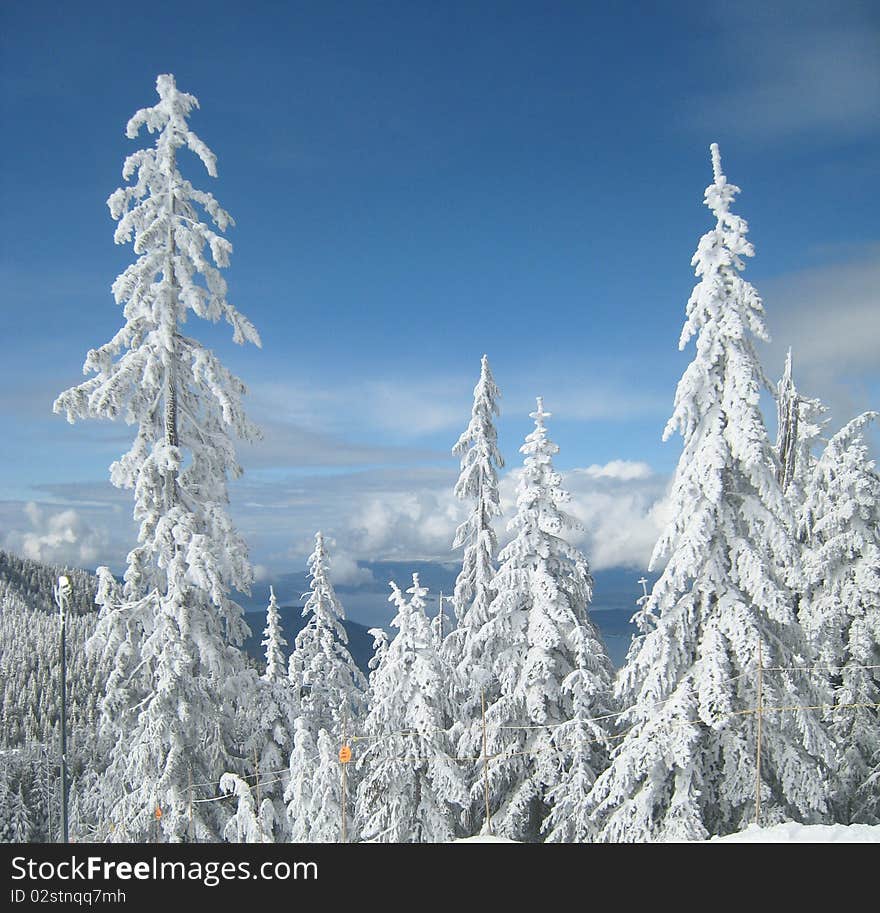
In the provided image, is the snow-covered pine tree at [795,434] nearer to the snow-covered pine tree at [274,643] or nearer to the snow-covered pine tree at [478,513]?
the snow-covered pine tree at [478,513]

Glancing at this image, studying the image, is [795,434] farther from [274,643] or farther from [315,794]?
[274,643]

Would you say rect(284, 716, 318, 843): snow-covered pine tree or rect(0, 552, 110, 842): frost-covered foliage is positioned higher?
rect(284, 716, 318, 843): snow-covered pine tree

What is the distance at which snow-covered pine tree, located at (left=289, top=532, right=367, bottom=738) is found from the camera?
31766 mm

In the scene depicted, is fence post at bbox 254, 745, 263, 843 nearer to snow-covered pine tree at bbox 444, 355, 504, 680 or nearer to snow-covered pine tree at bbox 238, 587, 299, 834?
snow-covered pine tree at bbox 238, 587, 299, 834

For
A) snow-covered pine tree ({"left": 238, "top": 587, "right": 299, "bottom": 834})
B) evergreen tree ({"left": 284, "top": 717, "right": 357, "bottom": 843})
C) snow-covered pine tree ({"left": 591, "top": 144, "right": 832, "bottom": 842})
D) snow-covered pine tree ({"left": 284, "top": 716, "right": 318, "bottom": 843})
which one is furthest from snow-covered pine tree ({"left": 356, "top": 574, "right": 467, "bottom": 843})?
snow-covered pine tree ({"left": 591, "top": 144, "right": 832, "bottom": 842})

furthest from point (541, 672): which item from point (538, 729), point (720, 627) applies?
point (720, 627)

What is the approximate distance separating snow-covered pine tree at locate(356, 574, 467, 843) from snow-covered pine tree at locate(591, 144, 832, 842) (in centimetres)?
594

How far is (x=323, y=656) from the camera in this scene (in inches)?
1265

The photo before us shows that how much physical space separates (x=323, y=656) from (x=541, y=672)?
15070 mm

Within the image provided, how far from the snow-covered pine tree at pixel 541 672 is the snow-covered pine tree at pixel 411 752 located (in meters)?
1.30

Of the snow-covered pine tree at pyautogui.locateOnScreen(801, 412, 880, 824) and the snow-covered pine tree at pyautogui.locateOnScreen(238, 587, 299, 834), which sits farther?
the snow-covered pine tree at pyautogui.locateOnScreen(801, 412, 880, 824)

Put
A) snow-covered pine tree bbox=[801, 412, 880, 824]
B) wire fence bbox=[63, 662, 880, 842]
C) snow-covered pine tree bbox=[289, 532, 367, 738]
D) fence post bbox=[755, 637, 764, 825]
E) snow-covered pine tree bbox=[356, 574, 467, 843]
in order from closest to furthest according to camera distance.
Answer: fence post bbox=[755, 637, 764, 825], wire fence bbox=[63, 662, 880, 842], snow-covered pine tree bbox=[356, 574, 467, 843], snow-covered pine tree bbox=[801, 412, 880, 824], snow-covered pine tree bbox=[289, 532, 367, 738]
